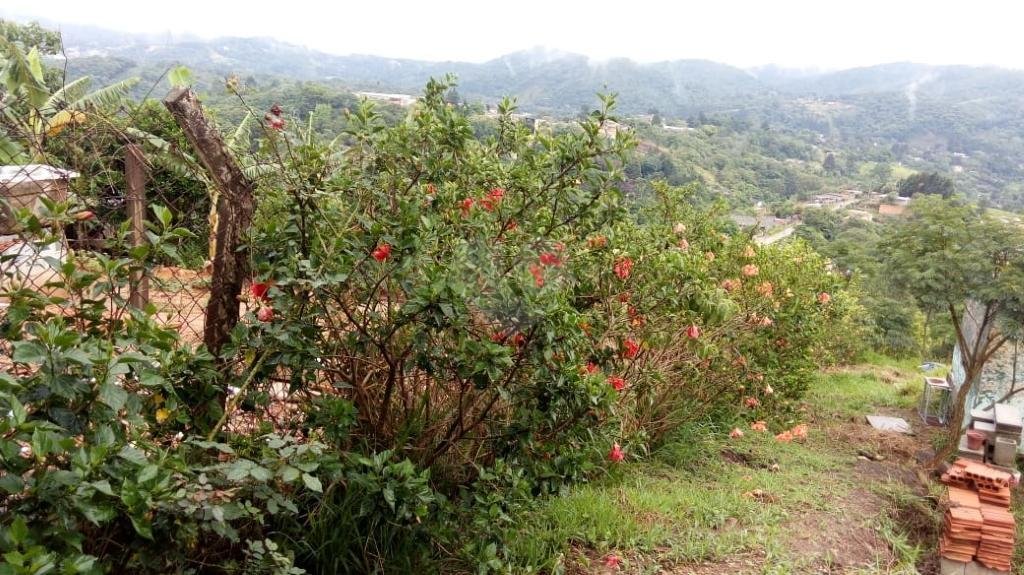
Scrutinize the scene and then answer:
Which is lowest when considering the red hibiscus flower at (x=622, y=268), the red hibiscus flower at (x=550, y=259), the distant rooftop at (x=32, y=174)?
the red hibiscus flower at (x=622, y=268)

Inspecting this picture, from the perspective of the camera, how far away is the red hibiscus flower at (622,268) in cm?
331

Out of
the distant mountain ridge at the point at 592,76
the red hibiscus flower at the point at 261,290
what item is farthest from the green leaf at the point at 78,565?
the distant mountain ridge at the point at 592,76

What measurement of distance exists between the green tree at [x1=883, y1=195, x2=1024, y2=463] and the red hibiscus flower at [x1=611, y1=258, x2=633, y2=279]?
15.4 feet

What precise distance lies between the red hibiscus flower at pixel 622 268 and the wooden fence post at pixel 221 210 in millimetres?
1713

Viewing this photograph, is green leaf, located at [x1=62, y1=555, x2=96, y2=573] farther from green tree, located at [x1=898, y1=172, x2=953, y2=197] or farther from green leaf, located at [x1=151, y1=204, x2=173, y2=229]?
green tree, located at [x1=898, y1=172, x2=953, y2=197]

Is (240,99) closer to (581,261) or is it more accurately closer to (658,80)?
(581,261)

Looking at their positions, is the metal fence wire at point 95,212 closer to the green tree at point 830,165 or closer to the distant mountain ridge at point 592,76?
the distant mountain ridge at point 592,76

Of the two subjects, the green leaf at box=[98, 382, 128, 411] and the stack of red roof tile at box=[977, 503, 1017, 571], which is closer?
the green leaf at box=[98, 382, 128, 411]

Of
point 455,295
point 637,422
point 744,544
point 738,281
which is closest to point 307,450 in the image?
point 455,295

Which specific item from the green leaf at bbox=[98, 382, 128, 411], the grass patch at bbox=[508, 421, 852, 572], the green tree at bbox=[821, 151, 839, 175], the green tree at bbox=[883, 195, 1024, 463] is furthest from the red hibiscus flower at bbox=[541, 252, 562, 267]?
the green tree at bbox=[821, 151, 839, 175]

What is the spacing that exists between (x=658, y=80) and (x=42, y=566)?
334 ft

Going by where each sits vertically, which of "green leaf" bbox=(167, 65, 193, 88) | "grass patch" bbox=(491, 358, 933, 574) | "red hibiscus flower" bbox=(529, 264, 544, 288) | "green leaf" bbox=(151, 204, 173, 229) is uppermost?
"green leaf" bbox=(167, 65, 193, 88)

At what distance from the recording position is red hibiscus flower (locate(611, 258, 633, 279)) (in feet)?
10.9

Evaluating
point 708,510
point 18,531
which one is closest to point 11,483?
point 18,531
